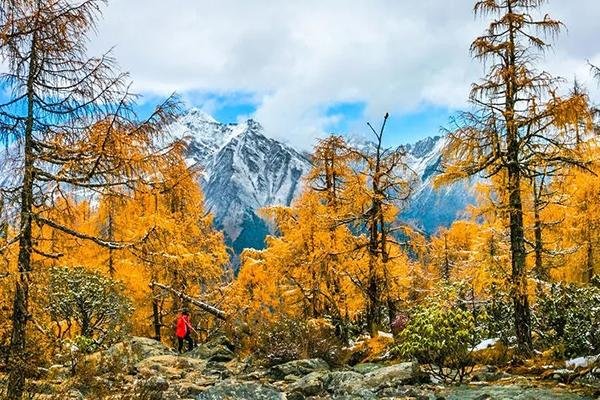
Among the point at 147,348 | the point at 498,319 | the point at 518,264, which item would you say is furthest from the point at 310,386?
the point at 498,319

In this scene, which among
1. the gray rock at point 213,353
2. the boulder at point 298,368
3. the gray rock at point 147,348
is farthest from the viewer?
the gray rock at point 213,353

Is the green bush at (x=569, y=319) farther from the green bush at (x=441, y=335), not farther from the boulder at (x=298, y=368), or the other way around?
the boulder at (x=298, y=368)

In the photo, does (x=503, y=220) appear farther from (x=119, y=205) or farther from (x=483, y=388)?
(x=119, y=205)

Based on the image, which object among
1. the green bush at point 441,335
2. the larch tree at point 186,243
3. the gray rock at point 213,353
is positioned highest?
the larch tree at point 186,243

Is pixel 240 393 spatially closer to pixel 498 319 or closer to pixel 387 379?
pixel 387 379

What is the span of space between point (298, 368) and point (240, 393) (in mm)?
3953

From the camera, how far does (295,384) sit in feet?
36.7

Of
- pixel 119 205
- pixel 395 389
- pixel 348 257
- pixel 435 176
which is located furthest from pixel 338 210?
pixel 119 205

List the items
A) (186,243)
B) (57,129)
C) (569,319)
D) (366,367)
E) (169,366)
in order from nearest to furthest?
(57,129) → (569,319) → (366,367) → (169,366) → (186,243)

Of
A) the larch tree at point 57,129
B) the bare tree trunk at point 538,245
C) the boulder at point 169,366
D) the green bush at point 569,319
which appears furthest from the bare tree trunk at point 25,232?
the green bush at point 569,319

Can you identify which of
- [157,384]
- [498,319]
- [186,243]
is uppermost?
[186,243]

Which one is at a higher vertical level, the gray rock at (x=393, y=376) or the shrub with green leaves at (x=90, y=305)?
the shrub with green leaves at (x=90, y=305)

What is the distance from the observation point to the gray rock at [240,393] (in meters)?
9.46

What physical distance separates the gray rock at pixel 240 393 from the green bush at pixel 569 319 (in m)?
6.31
